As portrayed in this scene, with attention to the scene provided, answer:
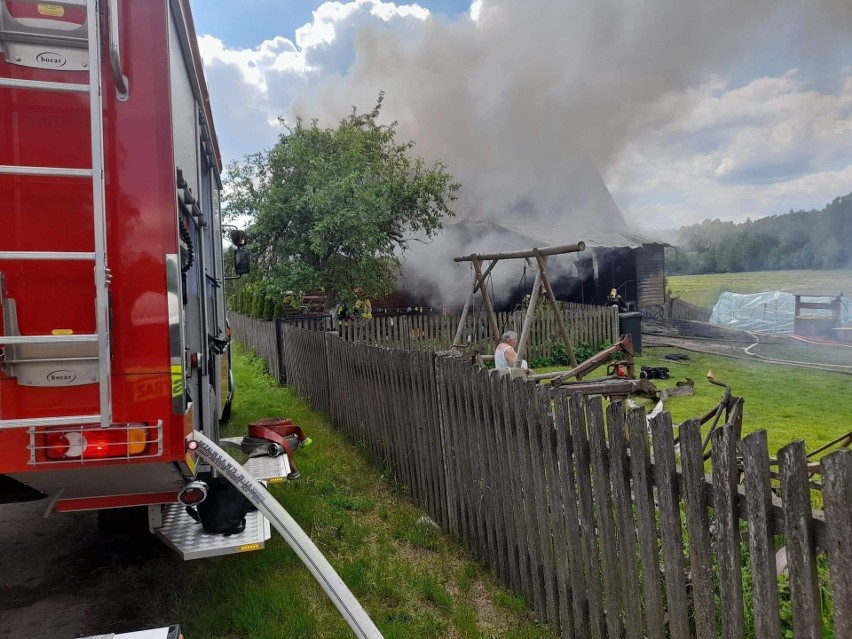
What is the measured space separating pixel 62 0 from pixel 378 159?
54.7 feet

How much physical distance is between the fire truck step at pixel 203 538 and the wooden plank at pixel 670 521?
2013 mm

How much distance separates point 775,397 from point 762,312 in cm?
1312

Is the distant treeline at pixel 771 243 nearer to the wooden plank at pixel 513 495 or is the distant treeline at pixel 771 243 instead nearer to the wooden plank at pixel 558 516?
the wooden plank at pixel 513 495

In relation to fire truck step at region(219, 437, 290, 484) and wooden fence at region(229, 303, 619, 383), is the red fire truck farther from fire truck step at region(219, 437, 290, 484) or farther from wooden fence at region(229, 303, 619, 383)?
wooden fence at region(229, 303, 619, 383)

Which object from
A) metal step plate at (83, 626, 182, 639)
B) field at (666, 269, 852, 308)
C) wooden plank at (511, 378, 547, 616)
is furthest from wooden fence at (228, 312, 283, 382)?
field at (666, 269, 852, 308)

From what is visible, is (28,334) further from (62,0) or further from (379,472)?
(379,472)

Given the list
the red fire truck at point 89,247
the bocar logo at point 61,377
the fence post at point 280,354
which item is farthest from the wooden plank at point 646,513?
the fence post at point 280,354

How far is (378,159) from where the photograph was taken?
18281mm

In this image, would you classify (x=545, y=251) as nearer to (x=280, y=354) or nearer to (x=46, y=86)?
(x=280, y=354)

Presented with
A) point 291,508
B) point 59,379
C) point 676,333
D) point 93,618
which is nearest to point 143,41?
point 59,379

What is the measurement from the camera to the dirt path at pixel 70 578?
3.26 meters

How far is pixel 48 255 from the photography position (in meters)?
2.12

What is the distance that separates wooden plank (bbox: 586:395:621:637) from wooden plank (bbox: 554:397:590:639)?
163 millimetres

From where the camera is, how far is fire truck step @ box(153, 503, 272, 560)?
2939mm
